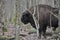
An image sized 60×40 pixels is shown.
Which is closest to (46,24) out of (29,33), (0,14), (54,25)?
(54,25)

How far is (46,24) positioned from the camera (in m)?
6.04

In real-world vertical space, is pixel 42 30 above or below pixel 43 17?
below

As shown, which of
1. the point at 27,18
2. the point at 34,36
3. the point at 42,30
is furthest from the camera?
the point at 27,18

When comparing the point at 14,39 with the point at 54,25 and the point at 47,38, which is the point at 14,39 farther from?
the point at 54,25

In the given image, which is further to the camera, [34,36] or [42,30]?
[42,30]

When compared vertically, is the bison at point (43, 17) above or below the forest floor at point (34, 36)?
above

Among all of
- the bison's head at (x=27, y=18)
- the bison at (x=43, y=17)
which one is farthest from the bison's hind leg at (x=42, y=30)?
the bison's head at (x=27, y=18)

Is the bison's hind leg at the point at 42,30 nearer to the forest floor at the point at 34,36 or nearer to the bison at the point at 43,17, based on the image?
the bison at the point at 43,17

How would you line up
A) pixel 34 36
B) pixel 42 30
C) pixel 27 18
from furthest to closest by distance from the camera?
pixel 27 18 → pixel 42 30 → pixel 34 36

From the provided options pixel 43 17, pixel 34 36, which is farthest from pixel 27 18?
pixel 34 36

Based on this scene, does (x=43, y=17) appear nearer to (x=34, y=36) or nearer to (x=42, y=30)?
(x=42, y=30)

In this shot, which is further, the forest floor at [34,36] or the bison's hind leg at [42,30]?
the bison's hind leg at [42,30]

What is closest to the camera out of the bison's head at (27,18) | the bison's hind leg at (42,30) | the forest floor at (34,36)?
the forest floor at (34,36)

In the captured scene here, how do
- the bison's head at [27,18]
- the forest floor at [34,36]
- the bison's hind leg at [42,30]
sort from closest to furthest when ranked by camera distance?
the forest floor at [34,36], the bison's hind leg at [42,30], the bison's head at [27,18]
